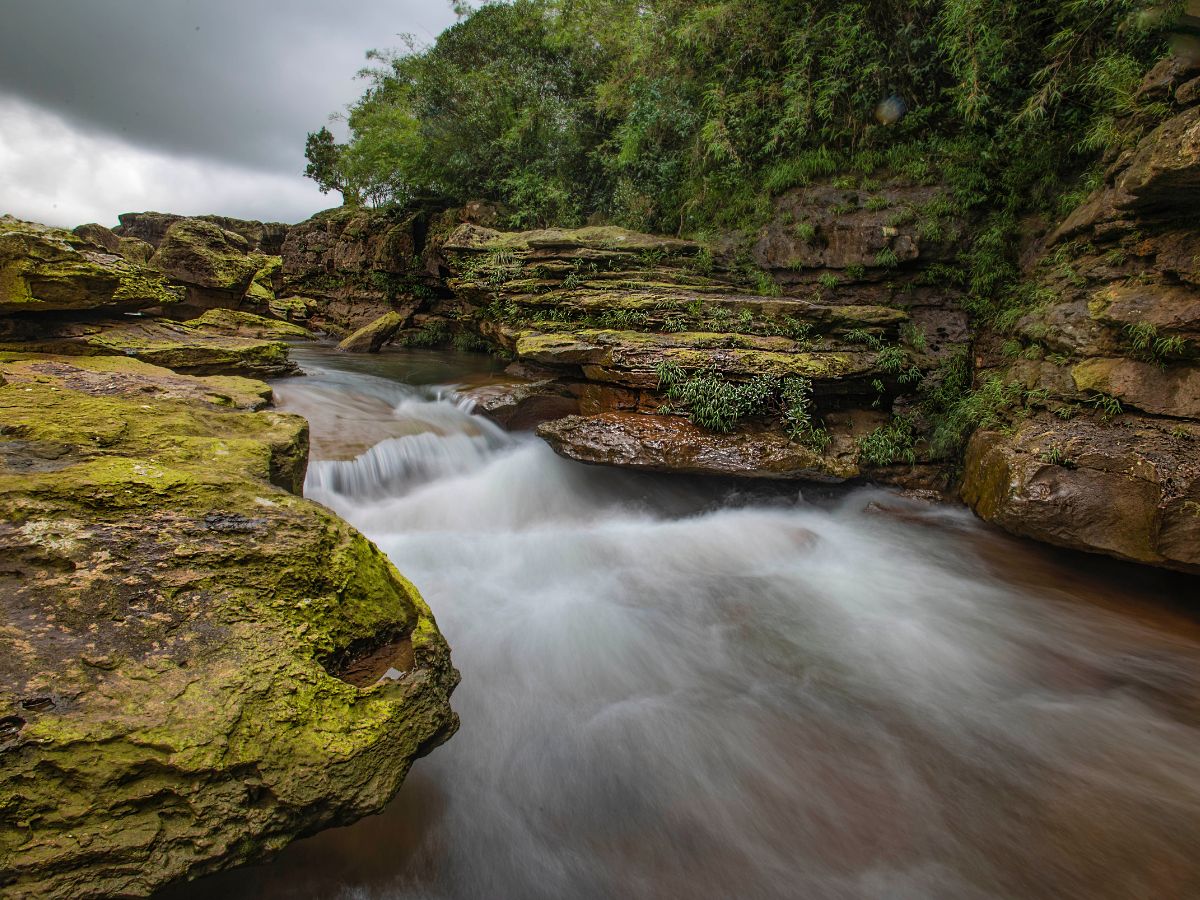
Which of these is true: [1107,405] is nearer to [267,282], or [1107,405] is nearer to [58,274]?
[58,274]

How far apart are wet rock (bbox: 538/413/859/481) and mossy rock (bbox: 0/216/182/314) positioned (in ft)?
19.6

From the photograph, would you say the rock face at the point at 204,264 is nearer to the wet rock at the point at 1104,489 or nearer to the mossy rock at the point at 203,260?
the mossy rock at the point at 203,260

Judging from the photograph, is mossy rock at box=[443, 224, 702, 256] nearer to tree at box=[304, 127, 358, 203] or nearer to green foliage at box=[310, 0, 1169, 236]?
green foliage at box=[310, 0, 1169, 236]

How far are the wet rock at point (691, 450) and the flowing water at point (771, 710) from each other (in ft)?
2.32

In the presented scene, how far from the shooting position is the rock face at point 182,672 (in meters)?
1.52

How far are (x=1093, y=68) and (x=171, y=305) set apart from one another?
43.3ft

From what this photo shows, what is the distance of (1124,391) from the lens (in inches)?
194

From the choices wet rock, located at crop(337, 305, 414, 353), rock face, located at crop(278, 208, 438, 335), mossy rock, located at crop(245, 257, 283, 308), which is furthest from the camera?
rock face, located at crop(278, 208, 438, 335)

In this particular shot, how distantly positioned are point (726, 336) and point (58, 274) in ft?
26.3

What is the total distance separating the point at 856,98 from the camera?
27.8ft

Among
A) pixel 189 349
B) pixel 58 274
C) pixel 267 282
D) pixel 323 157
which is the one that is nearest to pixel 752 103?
pixel 189 349

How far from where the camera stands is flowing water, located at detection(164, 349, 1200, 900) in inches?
97.8

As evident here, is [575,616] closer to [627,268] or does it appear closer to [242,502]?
[242,502]

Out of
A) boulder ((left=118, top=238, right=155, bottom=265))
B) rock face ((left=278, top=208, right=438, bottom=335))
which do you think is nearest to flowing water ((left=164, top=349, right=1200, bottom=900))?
Result: rock face ((left=278, top=208, right=438, bottom=335))
